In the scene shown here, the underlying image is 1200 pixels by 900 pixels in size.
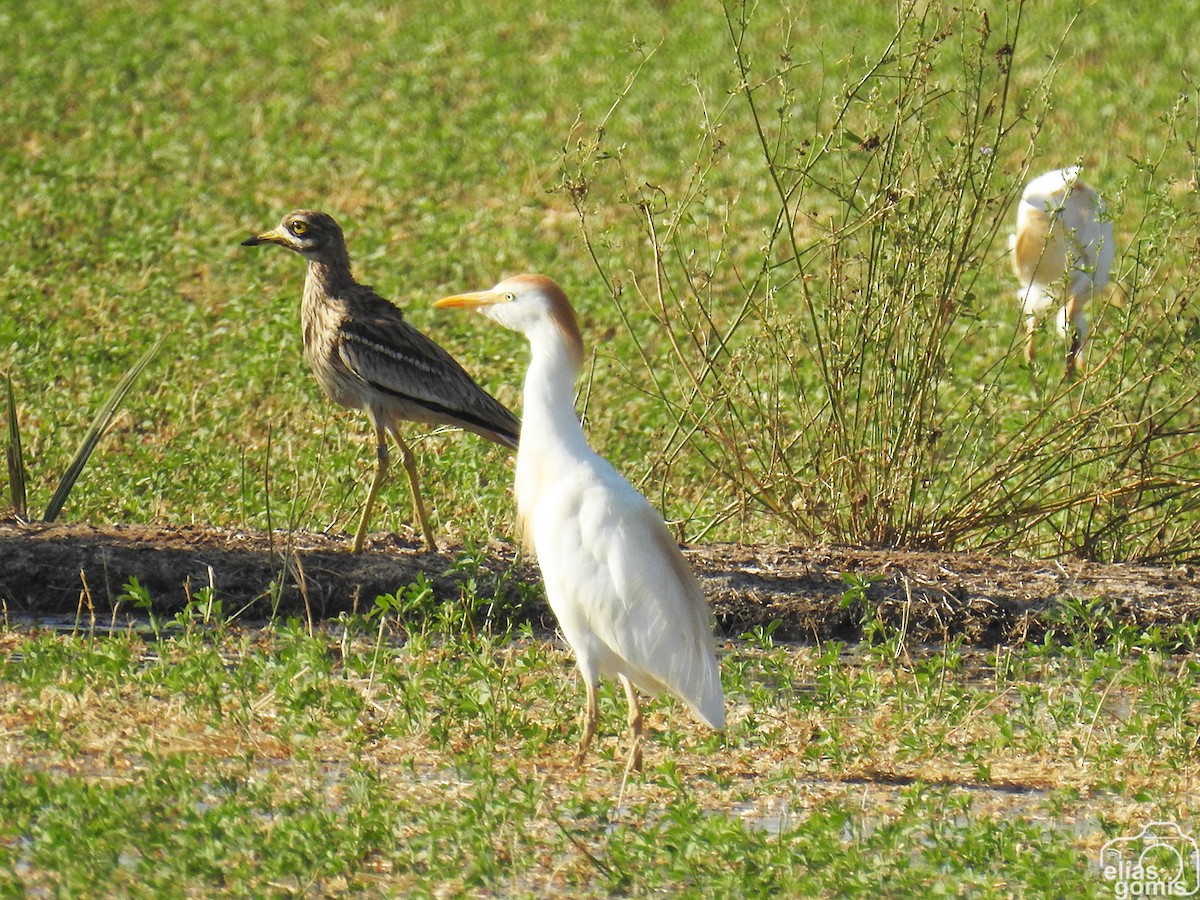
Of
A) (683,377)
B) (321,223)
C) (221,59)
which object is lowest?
(683,377)

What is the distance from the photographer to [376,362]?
6.90 m

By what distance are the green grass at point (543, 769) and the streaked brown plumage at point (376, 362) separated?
3.57ft

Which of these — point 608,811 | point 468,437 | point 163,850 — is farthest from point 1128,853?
point 468,437

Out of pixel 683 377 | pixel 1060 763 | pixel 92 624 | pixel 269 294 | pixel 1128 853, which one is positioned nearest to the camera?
pixel 1128 853

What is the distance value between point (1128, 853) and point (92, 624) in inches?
127

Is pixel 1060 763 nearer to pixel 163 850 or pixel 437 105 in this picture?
pixel 163 850

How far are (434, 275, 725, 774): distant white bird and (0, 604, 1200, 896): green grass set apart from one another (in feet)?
0.71

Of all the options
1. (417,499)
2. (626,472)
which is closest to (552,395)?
(417,499)

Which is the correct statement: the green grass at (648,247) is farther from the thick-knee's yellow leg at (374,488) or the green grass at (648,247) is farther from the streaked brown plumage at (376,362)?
the streaked brown plumage at (376,362)

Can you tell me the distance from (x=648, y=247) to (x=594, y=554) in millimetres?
6766

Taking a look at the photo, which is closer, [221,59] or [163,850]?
[163,850]

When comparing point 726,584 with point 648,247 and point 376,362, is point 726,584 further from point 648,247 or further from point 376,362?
point 648,247

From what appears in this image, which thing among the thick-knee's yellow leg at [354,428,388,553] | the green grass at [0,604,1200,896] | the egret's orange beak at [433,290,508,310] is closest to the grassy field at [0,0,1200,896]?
the green grass at [0,604,1200,896]

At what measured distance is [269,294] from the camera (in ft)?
37.5
